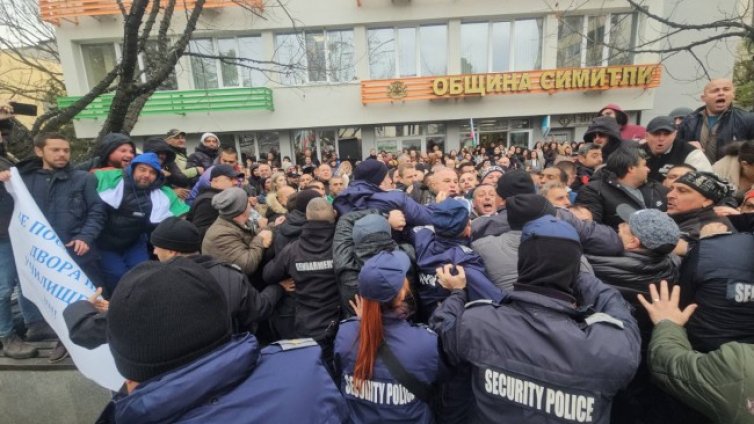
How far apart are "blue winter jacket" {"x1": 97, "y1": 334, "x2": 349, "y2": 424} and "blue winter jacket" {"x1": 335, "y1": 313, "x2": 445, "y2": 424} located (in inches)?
26.6

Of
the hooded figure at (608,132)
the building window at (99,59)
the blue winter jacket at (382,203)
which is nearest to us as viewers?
the blue winter jacket at (382,203)

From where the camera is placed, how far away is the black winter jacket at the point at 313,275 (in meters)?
2.67

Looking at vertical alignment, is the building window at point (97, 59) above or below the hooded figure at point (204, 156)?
above

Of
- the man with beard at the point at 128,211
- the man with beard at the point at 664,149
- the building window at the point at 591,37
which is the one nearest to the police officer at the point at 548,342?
the man with beard at the point at 664,149

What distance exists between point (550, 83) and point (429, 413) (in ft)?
48.2

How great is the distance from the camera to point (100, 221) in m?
3.13

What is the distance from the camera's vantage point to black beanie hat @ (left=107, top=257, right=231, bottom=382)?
3.11 feet

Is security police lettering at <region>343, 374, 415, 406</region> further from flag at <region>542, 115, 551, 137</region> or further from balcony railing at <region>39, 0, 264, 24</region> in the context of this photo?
balcony railing at <region>39, 0, 264, 24</region>

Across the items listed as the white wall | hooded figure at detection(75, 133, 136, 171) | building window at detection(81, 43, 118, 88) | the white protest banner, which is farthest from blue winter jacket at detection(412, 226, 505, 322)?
building window at detection(81, 43, 118, 88)

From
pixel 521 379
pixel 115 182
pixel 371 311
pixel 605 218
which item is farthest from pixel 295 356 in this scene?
pixel 115 182

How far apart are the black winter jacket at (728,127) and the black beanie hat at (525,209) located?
2893 millimetres

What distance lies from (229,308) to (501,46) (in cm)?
1566

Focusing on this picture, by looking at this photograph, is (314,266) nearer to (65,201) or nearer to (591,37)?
(65,201)

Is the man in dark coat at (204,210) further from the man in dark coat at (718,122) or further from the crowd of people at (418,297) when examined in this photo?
the man in dark coat at (718,122)
